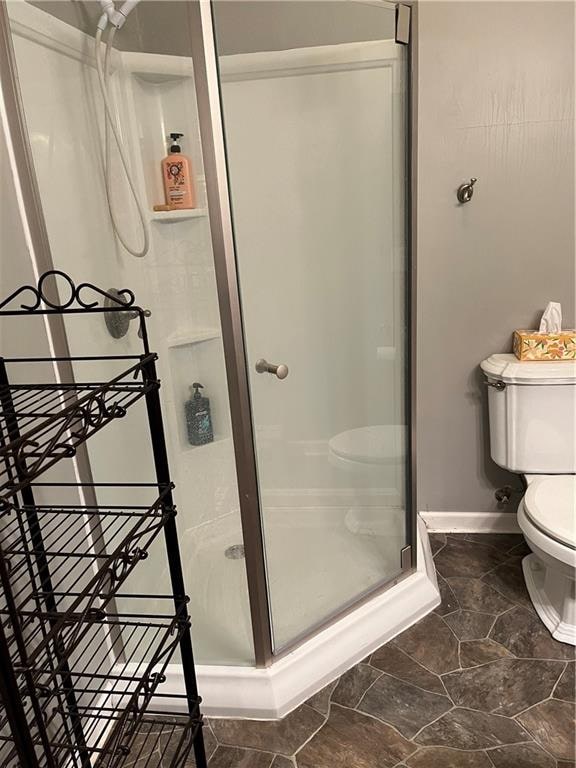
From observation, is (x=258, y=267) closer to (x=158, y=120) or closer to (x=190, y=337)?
(x=190, y=337)

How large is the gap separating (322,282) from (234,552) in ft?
3.16

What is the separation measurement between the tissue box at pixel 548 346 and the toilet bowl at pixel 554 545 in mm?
409

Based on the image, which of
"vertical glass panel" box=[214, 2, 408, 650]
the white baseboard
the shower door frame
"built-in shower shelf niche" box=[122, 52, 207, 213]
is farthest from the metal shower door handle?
the white baseboard

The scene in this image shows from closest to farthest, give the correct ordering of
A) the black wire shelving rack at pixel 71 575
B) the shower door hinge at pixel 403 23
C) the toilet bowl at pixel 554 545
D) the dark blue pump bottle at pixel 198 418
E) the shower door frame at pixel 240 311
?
the black wire shelving rack at pixel 71 575 → the shower door frame at pixel 240 311 → the shower door hinge at pixel 403 23 → the toilet bowl at pixel 554 545 → the dark blue pump bottle at pixel 198 418

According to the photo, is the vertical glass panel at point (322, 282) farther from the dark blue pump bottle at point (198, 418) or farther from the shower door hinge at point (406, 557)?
the dark blue pump bottle at point (198, 418)

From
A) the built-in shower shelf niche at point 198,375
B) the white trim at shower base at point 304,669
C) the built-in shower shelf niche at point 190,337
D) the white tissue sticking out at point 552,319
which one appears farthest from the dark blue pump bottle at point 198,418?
the white tissue sticking out at point 552,319

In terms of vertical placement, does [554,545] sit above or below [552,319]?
below

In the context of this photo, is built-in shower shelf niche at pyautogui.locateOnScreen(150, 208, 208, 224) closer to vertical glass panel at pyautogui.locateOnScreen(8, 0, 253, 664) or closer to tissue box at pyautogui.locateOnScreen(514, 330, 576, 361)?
vertical glass panel at pyautogui.locateOnScreen(8, 0, 253, 664)

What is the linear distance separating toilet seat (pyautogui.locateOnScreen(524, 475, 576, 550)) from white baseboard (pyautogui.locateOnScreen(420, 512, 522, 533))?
41cm

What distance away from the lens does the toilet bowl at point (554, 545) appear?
167cm

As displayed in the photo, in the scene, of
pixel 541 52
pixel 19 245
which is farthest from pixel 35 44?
pixel 541 52

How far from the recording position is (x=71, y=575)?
144 cm

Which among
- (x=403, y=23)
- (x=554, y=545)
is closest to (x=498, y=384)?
(x=554, y=545)

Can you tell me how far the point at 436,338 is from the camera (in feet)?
7.11
